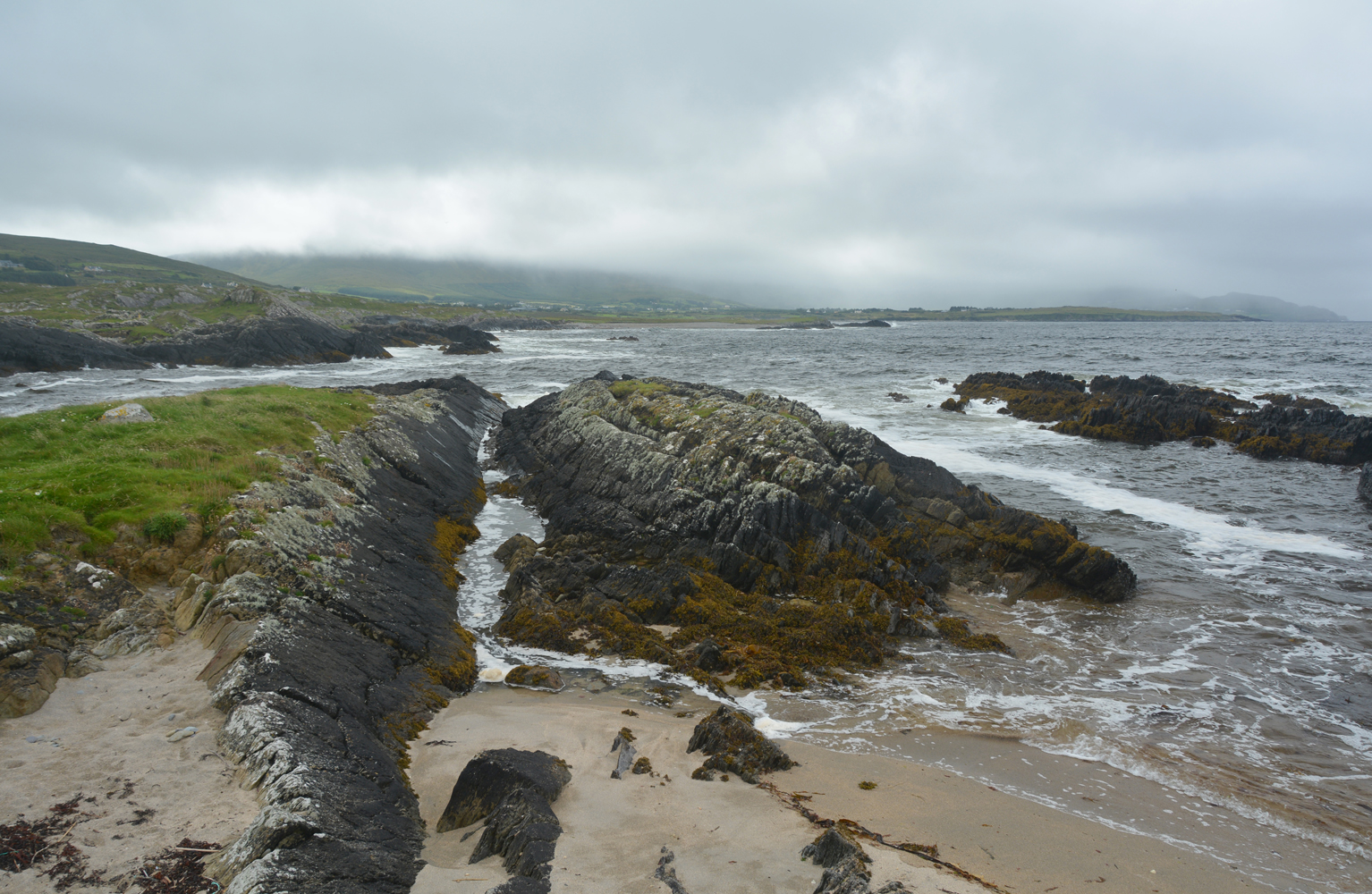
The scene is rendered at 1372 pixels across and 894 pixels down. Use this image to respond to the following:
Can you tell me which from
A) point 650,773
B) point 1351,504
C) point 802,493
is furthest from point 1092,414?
point 650,773

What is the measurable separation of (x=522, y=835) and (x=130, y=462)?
43.1 feet

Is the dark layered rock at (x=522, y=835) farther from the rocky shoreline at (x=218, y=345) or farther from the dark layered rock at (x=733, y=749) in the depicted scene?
the rocky shoreline at (x=218, y=345)

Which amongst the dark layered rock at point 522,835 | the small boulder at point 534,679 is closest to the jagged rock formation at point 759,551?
the small boulder at point 534,679

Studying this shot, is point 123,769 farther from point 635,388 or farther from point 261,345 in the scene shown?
point 261,345

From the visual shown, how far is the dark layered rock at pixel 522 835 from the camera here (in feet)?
21.6

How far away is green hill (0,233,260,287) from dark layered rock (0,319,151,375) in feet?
306

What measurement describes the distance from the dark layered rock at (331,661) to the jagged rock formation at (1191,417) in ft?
115

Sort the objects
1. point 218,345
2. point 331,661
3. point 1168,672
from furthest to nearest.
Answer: point 218,345, point 1168,672, point 331,661

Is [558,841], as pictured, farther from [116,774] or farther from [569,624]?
[569,624]

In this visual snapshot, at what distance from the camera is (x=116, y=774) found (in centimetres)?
672

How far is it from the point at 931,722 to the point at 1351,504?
23.7m

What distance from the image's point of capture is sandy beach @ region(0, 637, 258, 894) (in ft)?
19.4

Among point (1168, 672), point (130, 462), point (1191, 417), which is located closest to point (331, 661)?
point (130, 462)

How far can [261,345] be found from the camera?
59219 millimetres
